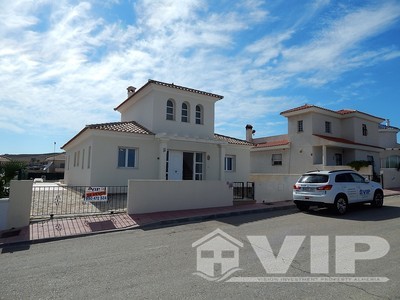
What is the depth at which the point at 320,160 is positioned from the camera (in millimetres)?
25391

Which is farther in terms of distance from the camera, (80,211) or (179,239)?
(80,211)

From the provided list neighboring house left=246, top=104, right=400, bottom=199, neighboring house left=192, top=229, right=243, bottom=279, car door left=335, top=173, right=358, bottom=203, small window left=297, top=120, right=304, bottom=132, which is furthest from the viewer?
small window left=297, top=120, right=304, bottom=132

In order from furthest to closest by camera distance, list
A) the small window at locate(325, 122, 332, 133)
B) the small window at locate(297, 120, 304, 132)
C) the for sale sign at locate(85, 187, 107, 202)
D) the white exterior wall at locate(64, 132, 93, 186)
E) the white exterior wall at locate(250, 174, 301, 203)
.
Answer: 1. the small window at locate(325, 122, 332, 133)
2. the small window at locate(297, 120, 304, 132)
3. the white exterior wall at locate(64, 132, 93, 186)
4. the white exterior wall at locate(250, 174, 301, 203)
5. the for sale sign at locate(85, 187, 107, 202)

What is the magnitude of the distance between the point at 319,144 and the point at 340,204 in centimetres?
1436

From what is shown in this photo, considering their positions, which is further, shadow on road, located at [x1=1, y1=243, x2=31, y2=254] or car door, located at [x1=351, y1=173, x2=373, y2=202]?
car door, located at [x1=351, y1=173, x2=373, y2=202]

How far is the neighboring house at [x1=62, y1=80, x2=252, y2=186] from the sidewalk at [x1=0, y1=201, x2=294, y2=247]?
18.1 feet

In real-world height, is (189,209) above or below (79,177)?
below

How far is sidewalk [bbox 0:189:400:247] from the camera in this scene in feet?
25.6

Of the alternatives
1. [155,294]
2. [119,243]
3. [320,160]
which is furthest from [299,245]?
[320,160]

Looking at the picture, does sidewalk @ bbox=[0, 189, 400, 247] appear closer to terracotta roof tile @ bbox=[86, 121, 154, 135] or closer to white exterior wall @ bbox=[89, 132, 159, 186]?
white exterior wall @ bbox=[89, 132, 159, 186]

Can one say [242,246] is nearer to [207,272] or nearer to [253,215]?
[207,272]

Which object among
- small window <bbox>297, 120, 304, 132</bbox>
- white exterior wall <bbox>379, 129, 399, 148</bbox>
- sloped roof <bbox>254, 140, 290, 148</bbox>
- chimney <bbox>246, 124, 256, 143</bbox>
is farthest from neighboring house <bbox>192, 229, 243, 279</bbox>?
white exterior wall <bbox>379, 129, 399, 148</bbox>

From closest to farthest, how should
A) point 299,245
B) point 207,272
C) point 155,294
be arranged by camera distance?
point 155,294 < point 207,272 < point 299,245

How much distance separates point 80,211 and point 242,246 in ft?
22.8
